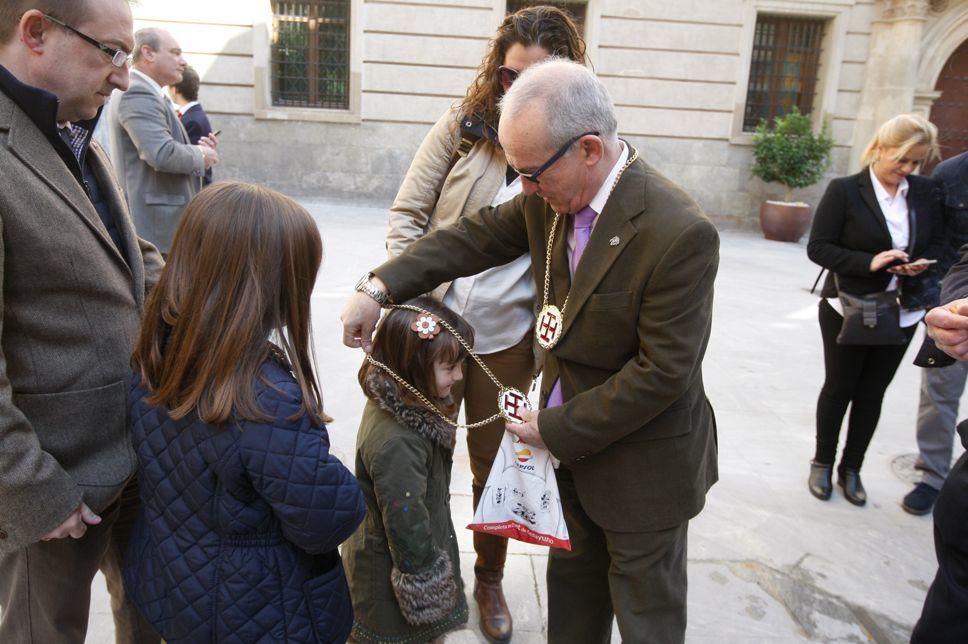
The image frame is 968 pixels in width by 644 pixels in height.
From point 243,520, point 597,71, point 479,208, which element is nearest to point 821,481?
point 479,208

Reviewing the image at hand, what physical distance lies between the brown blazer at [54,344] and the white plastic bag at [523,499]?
97cm

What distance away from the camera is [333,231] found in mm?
9914

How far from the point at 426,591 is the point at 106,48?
5.34 ft

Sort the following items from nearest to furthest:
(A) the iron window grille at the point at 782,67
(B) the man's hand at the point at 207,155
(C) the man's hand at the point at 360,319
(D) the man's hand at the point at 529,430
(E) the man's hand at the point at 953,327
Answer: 1. (E) the man's hand at the point at 953,327
2. (D) the man's hand at the point at 529,430
3. (C) the man's hand at the point at 360,319
4. (B) the man's hand at the point at 207,155
5. (A) the iron window grille at the point at 782,67

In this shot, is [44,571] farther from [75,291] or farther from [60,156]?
[60,156]

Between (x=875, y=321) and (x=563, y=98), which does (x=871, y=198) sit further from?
(x=563, y=98)

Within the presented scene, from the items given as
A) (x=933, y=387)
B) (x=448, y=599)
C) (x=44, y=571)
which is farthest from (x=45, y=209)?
(x=933, y=387)

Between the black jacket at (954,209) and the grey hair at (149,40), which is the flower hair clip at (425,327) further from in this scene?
the grey hair at (149,40)

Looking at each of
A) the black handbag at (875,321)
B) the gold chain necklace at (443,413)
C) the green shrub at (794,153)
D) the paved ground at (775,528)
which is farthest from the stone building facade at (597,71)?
the gold chain necklace at (443,413)

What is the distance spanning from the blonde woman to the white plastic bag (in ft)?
7.11

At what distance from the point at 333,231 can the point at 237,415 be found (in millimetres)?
8671

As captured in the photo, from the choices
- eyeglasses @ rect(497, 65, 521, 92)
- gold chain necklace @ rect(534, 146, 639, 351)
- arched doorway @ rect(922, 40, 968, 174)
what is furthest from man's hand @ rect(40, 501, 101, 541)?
arched doorway @ rect(922, 40, 968, 174)

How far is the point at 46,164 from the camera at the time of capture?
153 centimetres

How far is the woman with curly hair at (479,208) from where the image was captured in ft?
8.02
